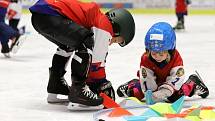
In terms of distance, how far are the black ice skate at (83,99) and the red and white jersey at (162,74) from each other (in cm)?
36

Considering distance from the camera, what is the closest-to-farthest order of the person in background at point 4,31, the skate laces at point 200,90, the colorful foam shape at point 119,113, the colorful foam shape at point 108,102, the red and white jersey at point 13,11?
the colorful foam shape at point 119,113 → the colorful foam shape at point 108,102 → the skate laces at point 200,90 → the person in background at point 4,31 → the red and white jersey at point 13,11

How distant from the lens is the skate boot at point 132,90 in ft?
11.4

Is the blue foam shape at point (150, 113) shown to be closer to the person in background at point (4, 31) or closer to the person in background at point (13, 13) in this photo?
the person in background at point (4, 31)

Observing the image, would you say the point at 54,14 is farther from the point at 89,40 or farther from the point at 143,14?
the point at 143,14

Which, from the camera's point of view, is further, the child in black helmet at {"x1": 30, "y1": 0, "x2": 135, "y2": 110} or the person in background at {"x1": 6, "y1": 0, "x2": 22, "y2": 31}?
the person in background at {"x1": 6, "y1": 0, "x2": 22, "y2": 31}

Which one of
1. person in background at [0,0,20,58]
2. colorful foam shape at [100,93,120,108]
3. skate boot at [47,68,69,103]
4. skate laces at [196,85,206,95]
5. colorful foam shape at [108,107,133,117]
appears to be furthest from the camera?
person in background at [0,0,20,58]

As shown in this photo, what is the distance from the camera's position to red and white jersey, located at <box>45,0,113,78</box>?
3.09m

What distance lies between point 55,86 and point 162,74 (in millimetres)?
638

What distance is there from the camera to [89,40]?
119 inches

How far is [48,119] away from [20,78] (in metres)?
1.64

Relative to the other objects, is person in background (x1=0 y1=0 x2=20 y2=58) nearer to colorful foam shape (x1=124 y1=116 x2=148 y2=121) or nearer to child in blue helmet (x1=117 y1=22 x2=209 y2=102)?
child in blue helmet (x1=117 y1=22 x2=209 y2=102)

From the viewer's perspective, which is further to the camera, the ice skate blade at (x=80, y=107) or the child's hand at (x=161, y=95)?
the child's hand at (x=161, y=95)

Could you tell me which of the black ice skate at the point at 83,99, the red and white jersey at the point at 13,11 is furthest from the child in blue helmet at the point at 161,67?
the red and white jersey at the point at 13,11

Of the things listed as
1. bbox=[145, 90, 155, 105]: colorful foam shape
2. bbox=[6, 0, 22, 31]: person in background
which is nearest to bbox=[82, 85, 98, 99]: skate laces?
bbox=[145, 90, 155, 105]: colorful foam shape
